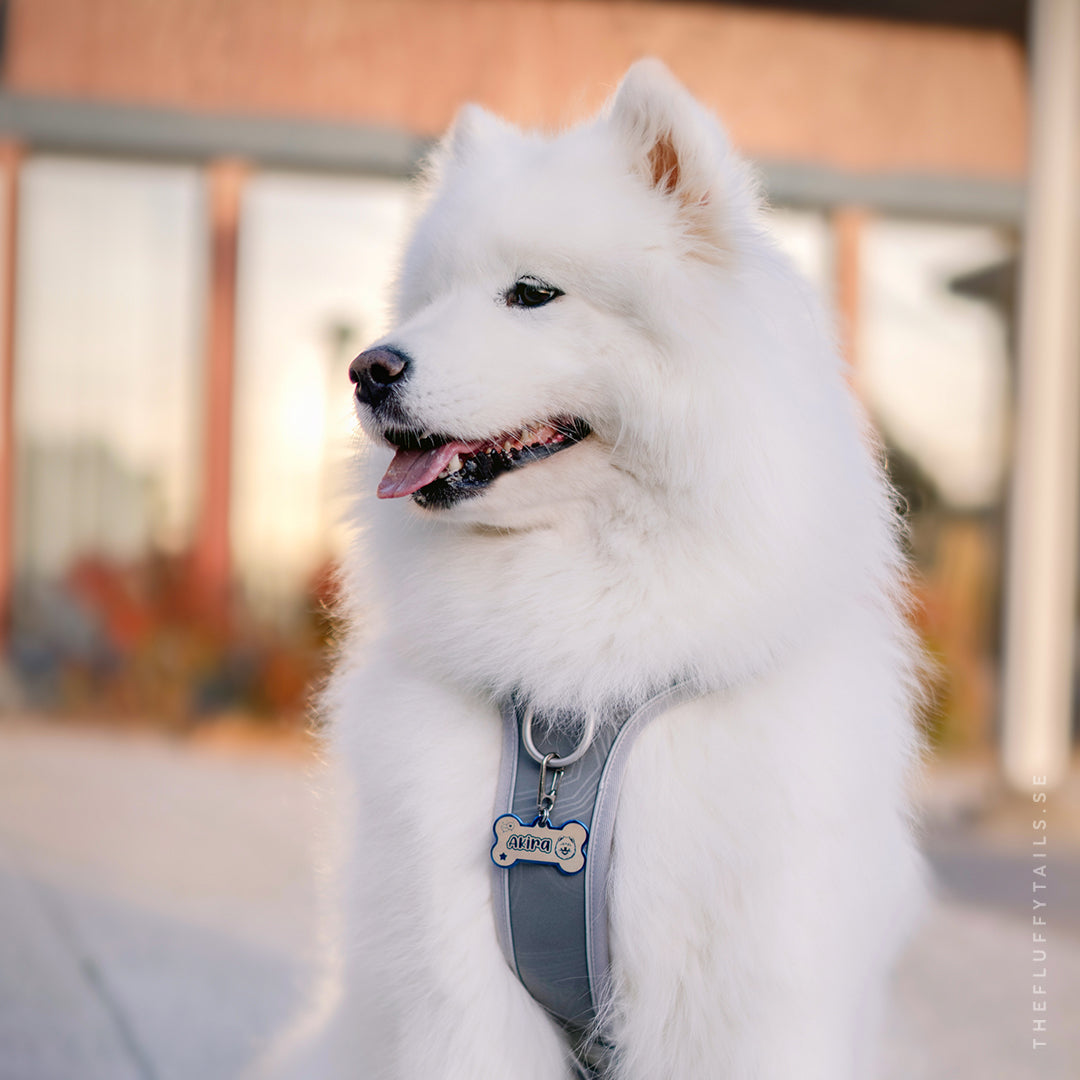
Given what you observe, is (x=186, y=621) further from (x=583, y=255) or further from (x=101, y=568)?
(x=583, y=255)

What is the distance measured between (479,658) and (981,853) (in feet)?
13.1

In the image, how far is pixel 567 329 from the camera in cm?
181

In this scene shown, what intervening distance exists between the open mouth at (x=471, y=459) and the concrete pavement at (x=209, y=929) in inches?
65.5

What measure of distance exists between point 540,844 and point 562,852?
0.12 ft

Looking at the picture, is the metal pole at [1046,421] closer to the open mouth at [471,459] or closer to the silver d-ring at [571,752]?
the silver d-ring at [571,752]

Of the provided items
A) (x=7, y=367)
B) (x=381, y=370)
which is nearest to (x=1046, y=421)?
(x=381, y=370)

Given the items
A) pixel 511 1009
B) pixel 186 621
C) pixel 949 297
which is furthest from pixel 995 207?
pixel 511 1009

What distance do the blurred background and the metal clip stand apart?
427 cm

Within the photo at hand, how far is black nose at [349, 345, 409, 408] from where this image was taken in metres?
1.76

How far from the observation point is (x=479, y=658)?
1.84 meters

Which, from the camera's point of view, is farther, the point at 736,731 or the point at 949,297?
the point at 949,297

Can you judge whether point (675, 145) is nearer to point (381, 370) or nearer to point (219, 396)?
point (381, 370)

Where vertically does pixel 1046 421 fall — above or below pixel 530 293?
above

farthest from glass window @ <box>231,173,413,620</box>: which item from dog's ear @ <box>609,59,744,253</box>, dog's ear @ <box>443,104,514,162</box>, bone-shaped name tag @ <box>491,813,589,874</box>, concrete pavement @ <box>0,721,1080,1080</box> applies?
bone-shaped name tag @ <box>491,813,589,874</box>
